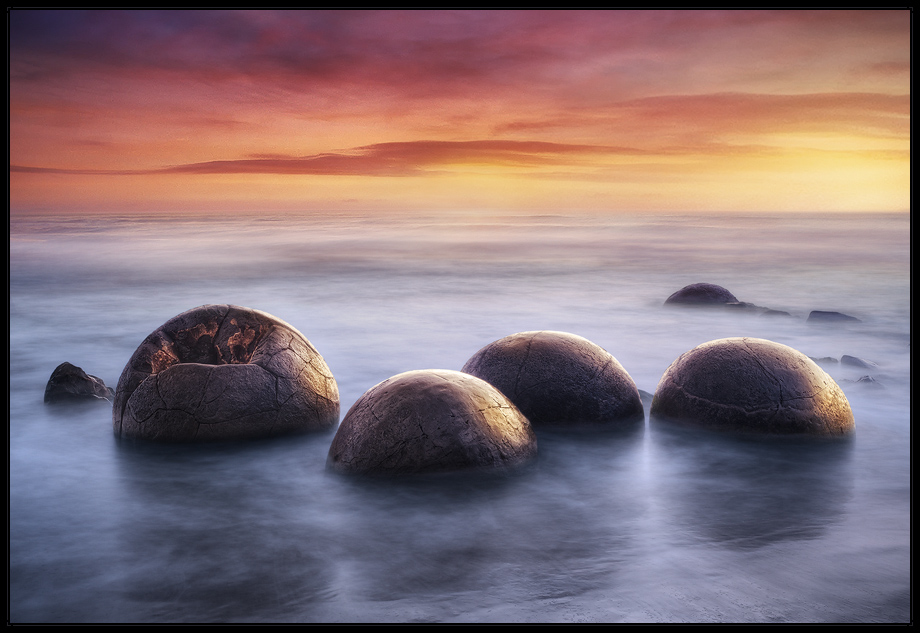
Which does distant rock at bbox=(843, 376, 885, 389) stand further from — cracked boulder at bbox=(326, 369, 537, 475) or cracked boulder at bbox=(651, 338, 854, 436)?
cracked boulder at bbox=(326, 369, 537, 475)

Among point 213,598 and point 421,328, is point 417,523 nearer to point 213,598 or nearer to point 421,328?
point 213,598

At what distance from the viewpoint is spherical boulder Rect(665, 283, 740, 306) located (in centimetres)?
1786

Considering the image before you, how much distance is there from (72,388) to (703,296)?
44.0ft

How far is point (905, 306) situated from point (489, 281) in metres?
12.6

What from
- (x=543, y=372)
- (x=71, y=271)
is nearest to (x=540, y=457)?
(x=543, y=372)

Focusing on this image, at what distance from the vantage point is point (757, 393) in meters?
7.08

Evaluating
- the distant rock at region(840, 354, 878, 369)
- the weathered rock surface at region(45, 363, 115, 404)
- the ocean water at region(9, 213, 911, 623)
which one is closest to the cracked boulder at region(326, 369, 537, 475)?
the ocean water at region(9, 213, 911, 623)

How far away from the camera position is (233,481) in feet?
21.0

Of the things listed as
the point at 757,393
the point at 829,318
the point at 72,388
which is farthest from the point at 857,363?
the point at 72,388

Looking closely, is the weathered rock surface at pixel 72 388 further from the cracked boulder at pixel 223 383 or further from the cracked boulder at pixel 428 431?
the cracked boulder at pixel 428 431

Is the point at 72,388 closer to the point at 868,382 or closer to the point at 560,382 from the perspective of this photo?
the point at 560,382

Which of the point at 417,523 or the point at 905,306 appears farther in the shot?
the point at 905,306

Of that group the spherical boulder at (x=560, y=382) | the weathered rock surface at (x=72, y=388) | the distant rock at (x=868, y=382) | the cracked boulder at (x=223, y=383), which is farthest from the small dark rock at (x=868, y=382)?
the weathered rock surface at (x=72, y=388)

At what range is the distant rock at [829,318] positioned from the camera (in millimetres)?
16625
